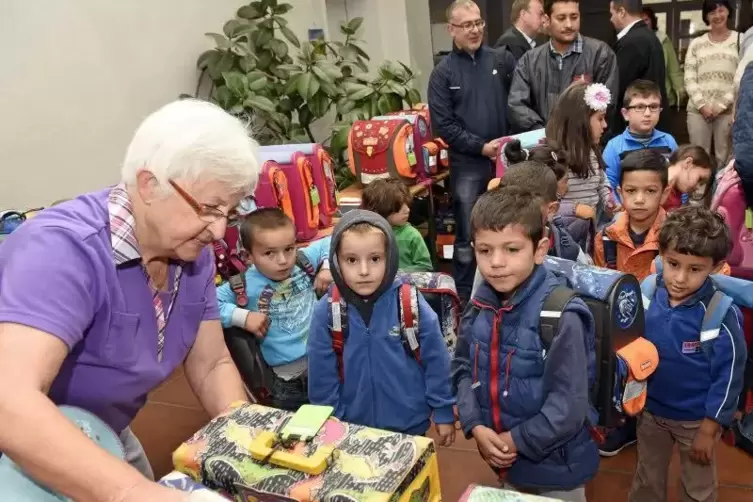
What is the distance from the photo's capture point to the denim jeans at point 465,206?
457 cm

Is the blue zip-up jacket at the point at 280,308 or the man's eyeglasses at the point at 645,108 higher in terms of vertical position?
the man's eyeglasses at the point at 645,108

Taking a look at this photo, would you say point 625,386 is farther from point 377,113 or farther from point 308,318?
point 377,113

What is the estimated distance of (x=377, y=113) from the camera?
5656mm

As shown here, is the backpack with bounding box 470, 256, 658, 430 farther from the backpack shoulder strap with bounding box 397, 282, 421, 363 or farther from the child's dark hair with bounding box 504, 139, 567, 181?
the child's dark hair with bounding box 504, 139, 567, 181

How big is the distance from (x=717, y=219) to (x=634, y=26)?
2.95m

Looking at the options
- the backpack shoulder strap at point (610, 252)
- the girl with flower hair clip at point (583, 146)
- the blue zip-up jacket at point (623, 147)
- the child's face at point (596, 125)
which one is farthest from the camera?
the blue zip-up jacket at point (623, 147)

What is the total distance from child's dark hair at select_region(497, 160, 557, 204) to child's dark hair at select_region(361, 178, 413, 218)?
0.75 m

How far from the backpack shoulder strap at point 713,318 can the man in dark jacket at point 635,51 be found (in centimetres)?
260

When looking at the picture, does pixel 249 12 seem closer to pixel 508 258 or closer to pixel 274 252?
pixel 274 252

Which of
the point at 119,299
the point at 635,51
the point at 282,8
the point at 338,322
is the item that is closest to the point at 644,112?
the point at 635,51

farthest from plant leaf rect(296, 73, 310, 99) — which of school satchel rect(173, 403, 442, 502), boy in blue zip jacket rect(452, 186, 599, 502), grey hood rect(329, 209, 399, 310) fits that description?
school satchel rect(173, 403, 442, 502)

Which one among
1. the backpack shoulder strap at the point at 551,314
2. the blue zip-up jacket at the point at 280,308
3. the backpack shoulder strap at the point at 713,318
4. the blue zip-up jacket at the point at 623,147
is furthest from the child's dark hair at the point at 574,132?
the backpack shoulder strap at the point at 551,314

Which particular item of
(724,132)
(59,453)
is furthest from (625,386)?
(724,132)

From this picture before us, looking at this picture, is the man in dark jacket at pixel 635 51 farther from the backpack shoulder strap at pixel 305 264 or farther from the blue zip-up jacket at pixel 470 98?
the backpack shoulder strap at pixel 305 264
